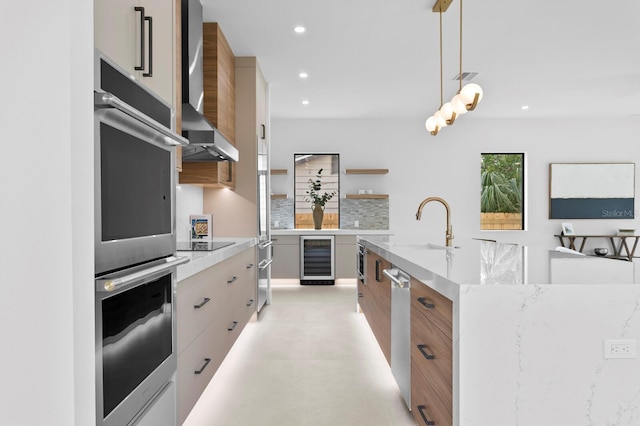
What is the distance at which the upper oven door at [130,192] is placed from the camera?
1.04 m

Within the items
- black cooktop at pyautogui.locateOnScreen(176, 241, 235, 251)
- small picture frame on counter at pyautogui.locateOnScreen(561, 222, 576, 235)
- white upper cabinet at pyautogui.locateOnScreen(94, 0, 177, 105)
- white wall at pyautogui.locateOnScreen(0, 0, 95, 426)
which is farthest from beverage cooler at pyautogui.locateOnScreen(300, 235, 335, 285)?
white wall at pyautogui.locateOnScreen(0, 0, 95, 426)

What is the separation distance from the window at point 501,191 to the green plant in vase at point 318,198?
2697 millimetres

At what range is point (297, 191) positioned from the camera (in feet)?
23.5

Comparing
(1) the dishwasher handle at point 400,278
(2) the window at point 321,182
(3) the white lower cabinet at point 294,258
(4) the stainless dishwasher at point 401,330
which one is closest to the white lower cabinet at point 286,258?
(3) the white lower cabinet at point 294,258

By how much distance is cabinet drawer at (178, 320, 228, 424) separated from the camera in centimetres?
180

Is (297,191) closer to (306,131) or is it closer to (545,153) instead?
(306,131)

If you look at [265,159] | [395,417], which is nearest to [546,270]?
[395,417]

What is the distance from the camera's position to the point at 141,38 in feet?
4.58

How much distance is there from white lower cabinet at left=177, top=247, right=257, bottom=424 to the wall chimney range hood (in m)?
0.81

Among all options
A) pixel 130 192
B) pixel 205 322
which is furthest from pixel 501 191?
pixel 130 192

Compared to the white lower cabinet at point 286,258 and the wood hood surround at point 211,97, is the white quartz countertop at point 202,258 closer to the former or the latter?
the wood hood surround at point 211,97

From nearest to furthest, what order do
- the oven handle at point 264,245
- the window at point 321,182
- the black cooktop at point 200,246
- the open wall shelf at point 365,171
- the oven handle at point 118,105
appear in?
the oven handle at point 118,105 → the black cooktop at point 200,246 → the oven handle at point 264,245 → the open wall shelf at point 365,171 → the window at point 321,182

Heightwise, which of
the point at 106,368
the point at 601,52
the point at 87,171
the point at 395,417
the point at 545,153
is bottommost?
the point at 395,417

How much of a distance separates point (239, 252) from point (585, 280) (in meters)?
2.42
